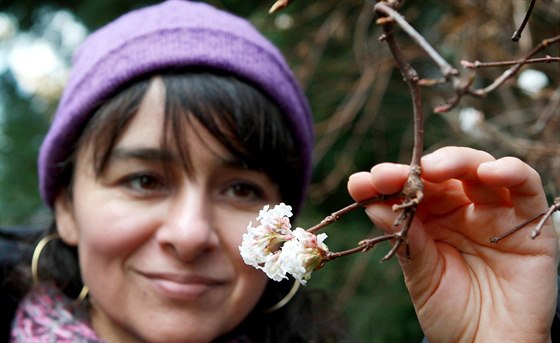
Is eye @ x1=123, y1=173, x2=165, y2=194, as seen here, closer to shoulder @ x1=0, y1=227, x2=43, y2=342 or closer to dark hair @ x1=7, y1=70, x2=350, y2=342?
dark hair @ x1=7, y1=70, x2=350, y2=342

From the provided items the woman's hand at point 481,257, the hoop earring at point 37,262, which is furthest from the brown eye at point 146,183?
the woman's hand at point 481,257

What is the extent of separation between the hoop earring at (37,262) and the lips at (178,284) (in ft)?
0.98

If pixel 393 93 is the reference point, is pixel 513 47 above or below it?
above

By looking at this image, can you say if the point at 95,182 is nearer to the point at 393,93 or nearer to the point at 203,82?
the point at 203,82

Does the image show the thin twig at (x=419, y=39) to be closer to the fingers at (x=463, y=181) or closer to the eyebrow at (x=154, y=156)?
the fingers at (x=463, y=181)

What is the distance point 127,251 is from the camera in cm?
115

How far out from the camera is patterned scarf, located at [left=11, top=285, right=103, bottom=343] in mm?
1299

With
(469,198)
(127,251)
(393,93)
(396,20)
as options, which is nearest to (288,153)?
(127,251)

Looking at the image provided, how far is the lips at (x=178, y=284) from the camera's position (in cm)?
114

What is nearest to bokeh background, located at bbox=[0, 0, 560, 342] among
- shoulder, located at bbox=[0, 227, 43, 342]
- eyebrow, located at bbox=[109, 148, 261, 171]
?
shoulder, located at bbox=[0, 227, 43, 342]

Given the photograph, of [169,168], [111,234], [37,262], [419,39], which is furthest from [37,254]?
[419,39]

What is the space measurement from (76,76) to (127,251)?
43cm

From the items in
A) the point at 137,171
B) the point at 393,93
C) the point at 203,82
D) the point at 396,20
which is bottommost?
the point at 393,93

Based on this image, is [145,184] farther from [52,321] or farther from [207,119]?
[52,321]
